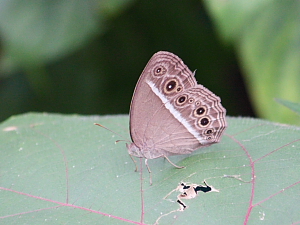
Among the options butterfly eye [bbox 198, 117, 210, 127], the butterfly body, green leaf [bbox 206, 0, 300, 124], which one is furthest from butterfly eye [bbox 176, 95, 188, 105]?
green leaf [bbox 206, 0, 300, 124]

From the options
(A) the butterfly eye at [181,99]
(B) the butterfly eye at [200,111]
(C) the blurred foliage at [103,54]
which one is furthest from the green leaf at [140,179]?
(C) the blurred foliage at [103,54]

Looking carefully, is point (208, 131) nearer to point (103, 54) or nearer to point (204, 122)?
point (204, 122)

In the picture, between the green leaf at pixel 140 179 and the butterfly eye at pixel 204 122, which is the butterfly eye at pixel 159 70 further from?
the green leaf at pixel 140 179

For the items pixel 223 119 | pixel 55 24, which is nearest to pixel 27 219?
pixel 223 119

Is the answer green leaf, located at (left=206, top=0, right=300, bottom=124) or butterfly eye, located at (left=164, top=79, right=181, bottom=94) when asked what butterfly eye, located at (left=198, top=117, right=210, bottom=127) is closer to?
butterfly eye, located at (left=164, top=79, right=181, bottom=94)

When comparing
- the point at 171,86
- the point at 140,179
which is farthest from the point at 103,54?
the point at 140,179

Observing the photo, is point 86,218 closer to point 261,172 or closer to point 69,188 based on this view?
point 69,188
